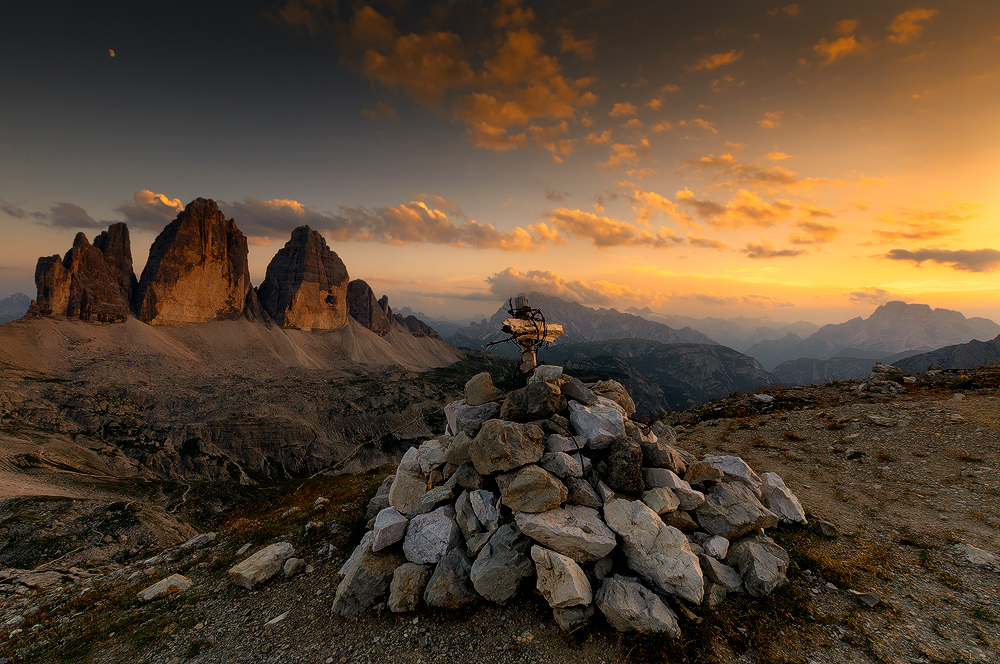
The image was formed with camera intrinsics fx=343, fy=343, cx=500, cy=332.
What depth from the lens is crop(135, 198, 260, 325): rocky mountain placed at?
159750mm

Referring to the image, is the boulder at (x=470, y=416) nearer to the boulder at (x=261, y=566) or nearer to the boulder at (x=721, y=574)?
the boulder at (x=261, y=566)

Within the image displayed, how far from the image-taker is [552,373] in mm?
13555

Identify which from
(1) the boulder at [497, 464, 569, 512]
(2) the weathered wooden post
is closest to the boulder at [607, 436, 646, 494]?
(1) the boulder at [497, 464, 569, 512]

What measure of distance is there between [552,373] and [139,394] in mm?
152066

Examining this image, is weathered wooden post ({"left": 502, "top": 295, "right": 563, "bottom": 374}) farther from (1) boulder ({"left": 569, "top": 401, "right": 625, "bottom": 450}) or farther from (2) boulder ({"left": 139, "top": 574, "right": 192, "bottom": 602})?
(2) boulder ({"left": 139, "top": 574, "right": 192, "bottom": 602})

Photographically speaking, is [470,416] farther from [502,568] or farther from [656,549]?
[656,549]

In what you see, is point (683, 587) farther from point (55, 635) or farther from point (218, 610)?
point (55, 635)

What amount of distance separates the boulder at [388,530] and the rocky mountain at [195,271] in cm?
21351

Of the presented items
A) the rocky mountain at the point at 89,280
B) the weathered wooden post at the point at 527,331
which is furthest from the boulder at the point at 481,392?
the rocky mountain at the point at 89,280

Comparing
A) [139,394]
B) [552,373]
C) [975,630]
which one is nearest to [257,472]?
[139,394]

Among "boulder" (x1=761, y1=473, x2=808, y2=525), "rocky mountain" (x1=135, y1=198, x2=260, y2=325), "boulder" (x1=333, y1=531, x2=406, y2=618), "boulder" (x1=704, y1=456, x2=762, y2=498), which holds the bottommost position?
"boulder" (x1=333, y1=531, x2=406, y2=618)

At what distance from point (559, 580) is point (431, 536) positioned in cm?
397

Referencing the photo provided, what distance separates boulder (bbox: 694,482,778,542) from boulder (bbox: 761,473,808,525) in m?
0.74

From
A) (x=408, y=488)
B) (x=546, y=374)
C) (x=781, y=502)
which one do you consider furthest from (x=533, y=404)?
(x=781, y=502)
